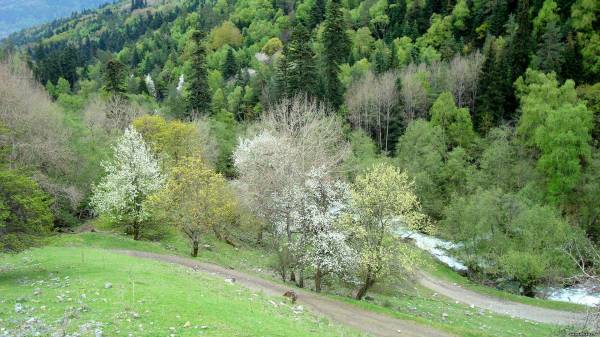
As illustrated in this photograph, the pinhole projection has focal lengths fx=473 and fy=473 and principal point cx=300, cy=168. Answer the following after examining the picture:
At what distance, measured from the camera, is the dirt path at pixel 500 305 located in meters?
38.0

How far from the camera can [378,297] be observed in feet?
122

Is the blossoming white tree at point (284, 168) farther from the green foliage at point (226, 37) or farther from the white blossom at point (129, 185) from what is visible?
the green foliage at point (226, 37)

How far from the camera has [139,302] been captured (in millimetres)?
20719

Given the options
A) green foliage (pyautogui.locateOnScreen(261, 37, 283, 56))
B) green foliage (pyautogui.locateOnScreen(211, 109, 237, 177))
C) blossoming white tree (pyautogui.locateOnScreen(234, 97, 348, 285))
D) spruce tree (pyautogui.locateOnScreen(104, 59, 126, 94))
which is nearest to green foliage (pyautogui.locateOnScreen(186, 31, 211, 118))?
green foliage (pyautogui.locateOnScreen(211, 109, 237, 177))

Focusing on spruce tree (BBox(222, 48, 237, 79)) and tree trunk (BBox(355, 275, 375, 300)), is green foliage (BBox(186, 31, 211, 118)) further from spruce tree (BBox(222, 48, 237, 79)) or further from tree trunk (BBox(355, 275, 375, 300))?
→ tree trunk (BBox(355, 275, 375, 300))

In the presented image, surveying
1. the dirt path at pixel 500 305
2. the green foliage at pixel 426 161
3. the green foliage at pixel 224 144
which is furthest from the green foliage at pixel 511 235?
the green foliage at pixel 224 144

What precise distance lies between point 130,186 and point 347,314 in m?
25.1

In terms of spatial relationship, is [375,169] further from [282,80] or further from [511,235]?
[282,80]

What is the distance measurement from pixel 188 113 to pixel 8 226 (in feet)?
182

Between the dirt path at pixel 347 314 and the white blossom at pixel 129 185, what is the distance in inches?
474

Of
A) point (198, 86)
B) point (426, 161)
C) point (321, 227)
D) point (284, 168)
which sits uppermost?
point (198, 86)

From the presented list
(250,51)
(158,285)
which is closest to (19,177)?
(158,285)

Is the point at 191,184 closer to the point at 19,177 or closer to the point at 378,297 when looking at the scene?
the point at 19,177

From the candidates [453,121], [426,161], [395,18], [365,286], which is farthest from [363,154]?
[395,18]
